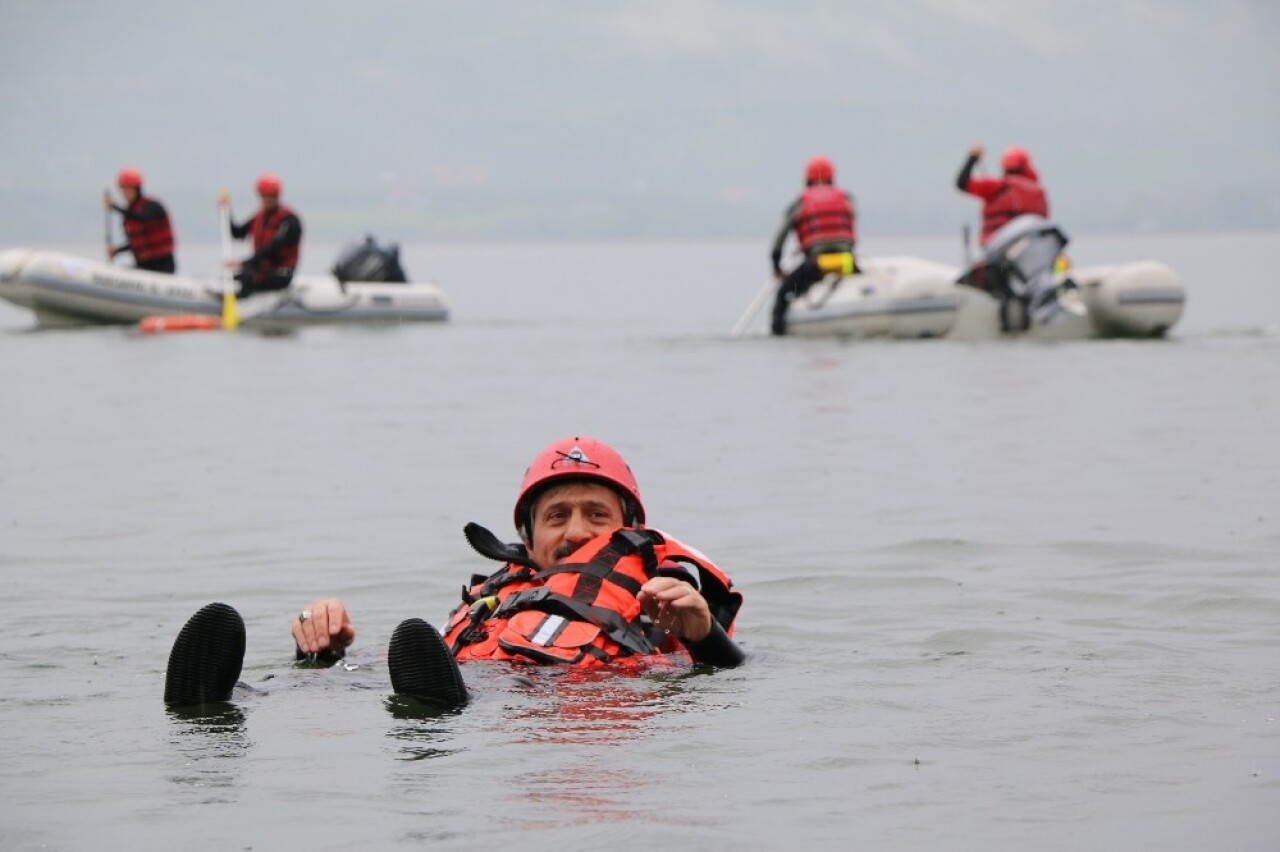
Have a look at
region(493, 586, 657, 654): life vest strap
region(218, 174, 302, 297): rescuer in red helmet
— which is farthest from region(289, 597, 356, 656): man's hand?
region(218, 174, 302, 297): rescuer in red helmet

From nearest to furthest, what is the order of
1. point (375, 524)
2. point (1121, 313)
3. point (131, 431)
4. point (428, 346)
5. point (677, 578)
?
point (677, 578) < point (375, 524) < point (131, 431) < point (1121, 313) < point (428, 346)

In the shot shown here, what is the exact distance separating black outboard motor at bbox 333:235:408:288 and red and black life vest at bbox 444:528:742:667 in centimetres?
2506

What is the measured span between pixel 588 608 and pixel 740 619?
192cm

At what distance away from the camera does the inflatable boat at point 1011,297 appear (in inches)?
1004

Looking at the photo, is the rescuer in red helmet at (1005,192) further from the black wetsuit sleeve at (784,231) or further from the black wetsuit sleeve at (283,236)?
the black wetsuit sleeve at (283,236)

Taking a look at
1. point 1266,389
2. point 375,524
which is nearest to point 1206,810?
point 375,524

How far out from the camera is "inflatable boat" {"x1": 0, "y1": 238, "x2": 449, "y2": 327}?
30438 millimetres

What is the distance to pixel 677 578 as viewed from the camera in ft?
23.1

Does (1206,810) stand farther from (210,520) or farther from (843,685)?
(210,520)

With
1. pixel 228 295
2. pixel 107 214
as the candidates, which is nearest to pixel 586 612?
pixel 228 295

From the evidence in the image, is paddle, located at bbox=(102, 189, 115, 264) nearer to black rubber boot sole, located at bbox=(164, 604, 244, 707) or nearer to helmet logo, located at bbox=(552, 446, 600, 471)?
helmet logo, located at bbox=(552, 446, 600, 471)

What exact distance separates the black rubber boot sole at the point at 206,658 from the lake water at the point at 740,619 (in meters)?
0.10

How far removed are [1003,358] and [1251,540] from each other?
12765mm

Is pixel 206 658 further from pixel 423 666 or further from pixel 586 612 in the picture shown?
pixel 586 612
